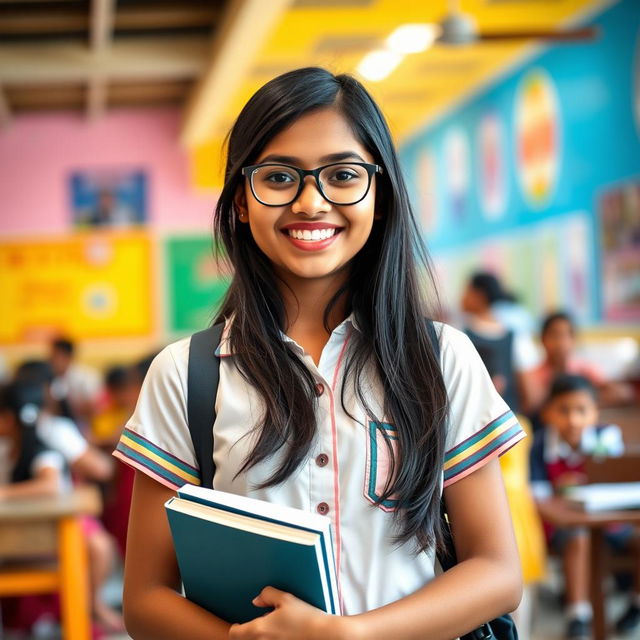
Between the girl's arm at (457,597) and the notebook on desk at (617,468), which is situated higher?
the girl's arm at (457,597)

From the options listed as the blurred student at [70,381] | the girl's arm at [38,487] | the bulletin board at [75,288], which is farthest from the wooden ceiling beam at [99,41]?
the girl's arm at [38,487]

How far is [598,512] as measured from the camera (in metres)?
3.16


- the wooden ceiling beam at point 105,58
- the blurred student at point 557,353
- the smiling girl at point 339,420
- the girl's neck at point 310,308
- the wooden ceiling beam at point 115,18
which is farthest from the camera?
the wooden ceiling beam at point 105,58

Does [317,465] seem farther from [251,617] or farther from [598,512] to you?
[598,512]

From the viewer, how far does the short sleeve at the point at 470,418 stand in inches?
45.4

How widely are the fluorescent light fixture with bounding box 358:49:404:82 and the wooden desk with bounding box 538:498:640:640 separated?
13.9ft

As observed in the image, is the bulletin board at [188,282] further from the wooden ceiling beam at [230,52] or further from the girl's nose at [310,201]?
the girl's nose at [310,201]

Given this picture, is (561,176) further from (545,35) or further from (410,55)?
(545,35)

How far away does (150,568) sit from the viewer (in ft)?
3.79

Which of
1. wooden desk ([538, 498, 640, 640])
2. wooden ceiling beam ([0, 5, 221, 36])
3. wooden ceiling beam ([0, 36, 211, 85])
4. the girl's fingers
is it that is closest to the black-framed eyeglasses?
the girl's fingers

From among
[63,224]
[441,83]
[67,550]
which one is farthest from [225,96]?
[67,550]

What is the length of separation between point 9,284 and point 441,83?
454 centimetres

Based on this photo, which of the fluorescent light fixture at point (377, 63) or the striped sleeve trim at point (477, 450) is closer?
the striped sleeve trim at point (477, 450)

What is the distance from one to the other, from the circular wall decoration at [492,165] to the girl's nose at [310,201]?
749cm
